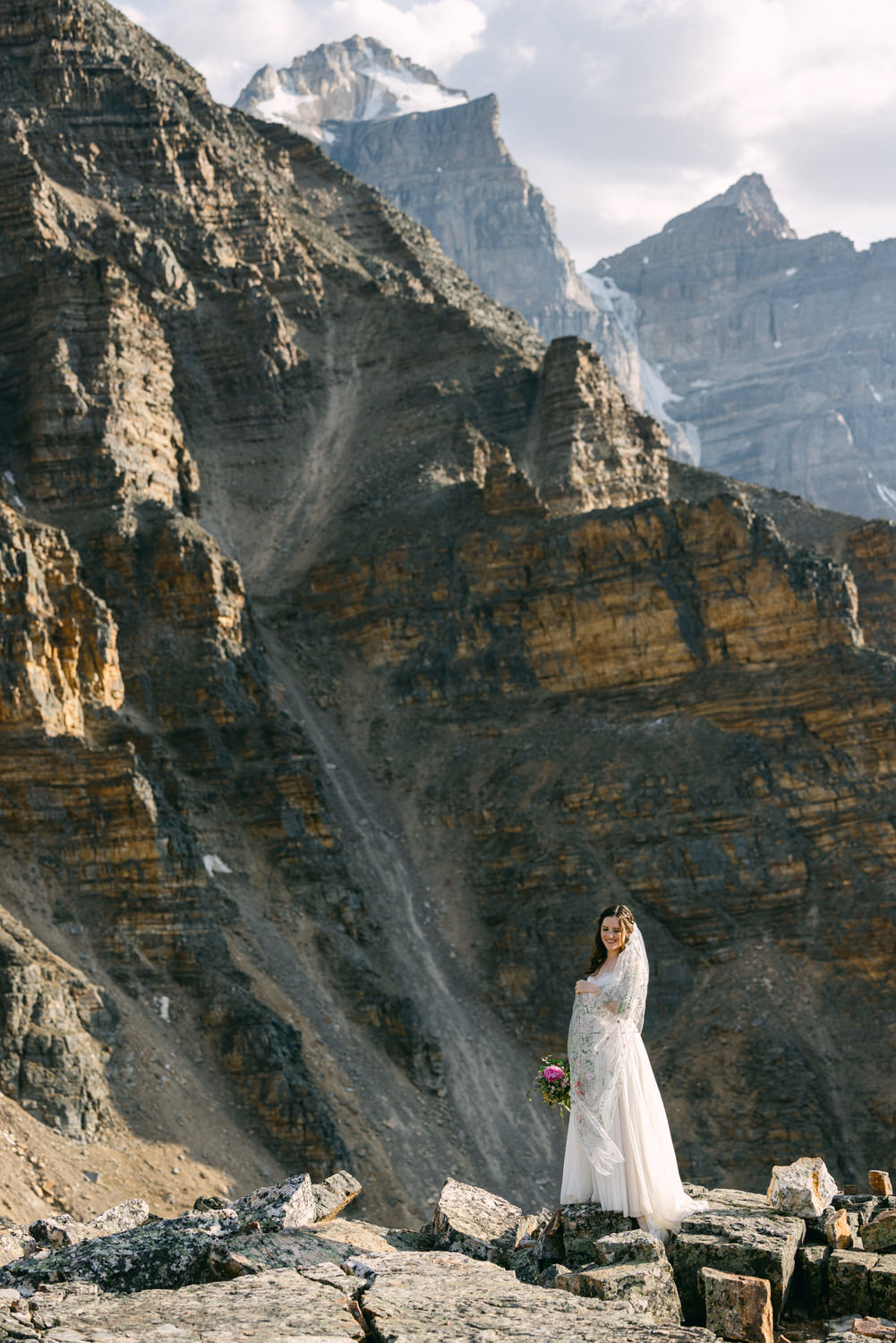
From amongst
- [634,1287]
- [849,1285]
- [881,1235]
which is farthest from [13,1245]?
[881,1235]

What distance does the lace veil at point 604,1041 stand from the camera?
11.7 m

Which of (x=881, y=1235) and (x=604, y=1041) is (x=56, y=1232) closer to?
(x=604, y=1041)

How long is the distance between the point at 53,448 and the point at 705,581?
904 inches

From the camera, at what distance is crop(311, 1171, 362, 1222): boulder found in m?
13.6

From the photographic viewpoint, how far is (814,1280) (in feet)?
37.3

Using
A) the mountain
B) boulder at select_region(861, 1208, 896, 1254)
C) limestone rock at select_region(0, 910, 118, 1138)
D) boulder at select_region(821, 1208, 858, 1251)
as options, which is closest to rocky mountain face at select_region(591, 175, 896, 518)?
the mountain

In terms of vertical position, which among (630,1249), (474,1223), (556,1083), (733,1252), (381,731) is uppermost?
(381,731)

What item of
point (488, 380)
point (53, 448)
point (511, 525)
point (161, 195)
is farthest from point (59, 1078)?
point (161, 195)

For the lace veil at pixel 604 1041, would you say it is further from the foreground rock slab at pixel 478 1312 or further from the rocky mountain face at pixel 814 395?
the rocky mountain face at pixel 814 395

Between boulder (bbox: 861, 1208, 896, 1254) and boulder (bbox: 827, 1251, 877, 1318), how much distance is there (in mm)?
685

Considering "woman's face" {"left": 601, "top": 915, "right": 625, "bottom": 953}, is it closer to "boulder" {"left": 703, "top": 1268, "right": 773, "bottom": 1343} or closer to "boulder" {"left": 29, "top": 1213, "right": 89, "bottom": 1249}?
"boulder" {"left": 703, "top": 1268, "right": 773, "bottom": 1343}

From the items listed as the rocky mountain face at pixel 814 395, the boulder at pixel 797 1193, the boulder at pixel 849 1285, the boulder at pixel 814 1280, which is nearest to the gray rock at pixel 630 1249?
the boulder at pixel 814 1280

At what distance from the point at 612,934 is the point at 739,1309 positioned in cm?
301

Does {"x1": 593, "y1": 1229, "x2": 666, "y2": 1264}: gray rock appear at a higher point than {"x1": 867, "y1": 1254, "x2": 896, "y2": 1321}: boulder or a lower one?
higher
